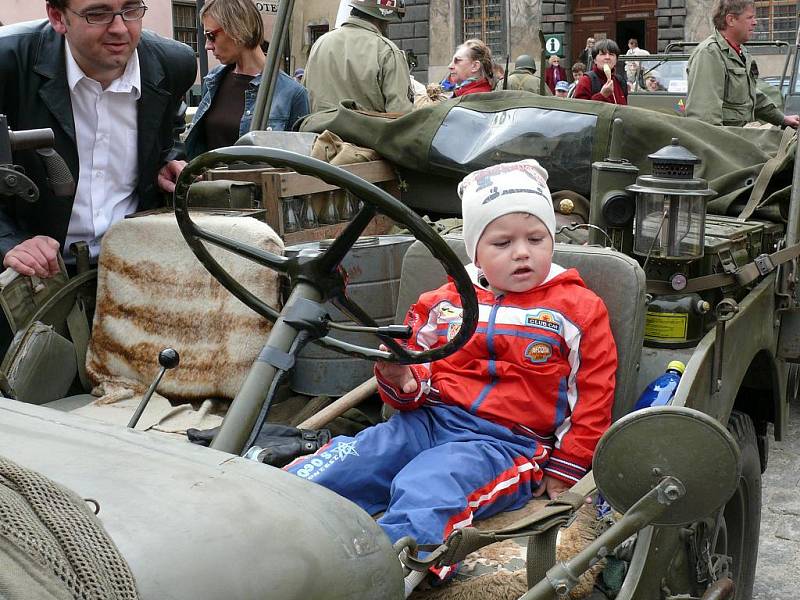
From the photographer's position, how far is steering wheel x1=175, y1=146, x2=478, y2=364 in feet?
5.84

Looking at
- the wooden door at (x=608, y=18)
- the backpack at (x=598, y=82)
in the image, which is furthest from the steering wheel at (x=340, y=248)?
the wooden door at (x=608, y=18)

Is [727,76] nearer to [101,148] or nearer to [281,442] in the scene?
[101,148]

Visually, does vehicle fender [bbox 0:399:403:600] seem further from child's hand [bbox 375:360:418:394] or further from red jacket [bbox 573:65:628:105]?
red jacket [bbox 573:65:628:105]

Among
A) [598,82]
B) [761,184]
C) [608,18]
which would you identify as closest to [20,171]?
[761,184]

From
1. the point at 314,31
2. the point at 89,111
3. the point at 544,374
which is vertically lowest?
the point at 544,374

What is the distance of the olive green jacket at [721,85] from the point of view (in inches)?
239

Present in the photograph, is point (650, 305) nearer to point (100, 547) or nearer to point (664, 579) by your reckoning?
point (664, 579)

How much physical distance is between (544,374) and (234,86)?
9.66 ft

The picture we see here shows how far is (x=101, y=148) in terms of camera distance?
11.0 feet

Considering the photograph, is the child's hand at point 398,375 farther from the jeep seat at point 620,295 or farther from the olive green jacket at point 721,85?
the olive green jacket at point 721,85

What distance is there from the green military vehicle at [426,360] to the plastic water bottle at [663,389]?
0.04 meters

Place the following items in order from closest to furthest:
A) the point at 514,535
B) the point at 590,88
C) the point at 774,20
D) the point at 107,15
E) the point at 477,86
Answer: the point at 514,535 < the point at 107,15 < the point at 477,86 < the point at 590,88 < the point at 774,20

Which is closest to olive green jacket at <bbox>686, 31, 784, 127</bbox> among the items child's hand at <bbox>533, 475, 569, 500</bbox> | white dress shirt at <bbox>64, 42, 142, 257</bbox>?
white dress shirt at <bbox>64, 42, 142, 257</bbox>

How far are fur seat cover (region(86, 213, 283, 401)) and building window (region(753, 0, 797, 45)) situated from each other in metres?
20.8
